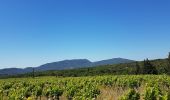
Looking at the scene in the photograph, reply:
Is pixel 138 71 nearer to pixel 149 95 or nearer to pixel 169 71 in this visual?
pixel 169 71

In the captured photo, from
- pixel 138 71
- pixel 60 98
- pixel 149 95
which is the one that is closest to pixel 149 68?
pixel 138 71

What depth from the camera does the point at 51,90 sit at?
77.4 feet

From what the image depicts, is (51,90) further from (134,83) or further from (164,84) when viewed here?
(164,84)

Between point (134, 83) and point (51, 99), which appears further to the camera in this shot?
point (134, 83)

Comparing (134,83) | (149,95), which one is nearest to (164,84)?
(134,83)

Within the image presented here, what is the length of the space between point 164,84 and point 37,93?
48.2 feet

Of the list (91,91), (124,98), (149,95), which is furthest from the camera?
(91,91)

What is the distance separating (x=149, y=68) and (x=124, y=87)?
163ft

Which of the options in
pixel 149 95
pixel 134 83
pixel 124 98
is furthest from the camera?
pixel 134 83

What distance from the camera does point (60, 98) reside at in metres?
24.4

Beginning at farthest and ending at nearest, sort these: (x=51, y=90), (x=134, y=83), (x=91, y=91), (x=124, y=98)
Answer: (x=134, y=83), (x=51, y=90), (x=91, y=91), (x=124, y=98)

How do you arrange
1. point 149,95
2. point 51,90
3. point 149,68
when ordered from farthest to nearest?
1. point 149,68
2. point 51,90
3. point 149,95

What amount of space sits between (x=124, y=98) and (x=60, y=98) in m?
9.87

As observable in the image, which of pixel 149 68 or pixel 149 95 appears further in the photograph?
pixel 149 68
